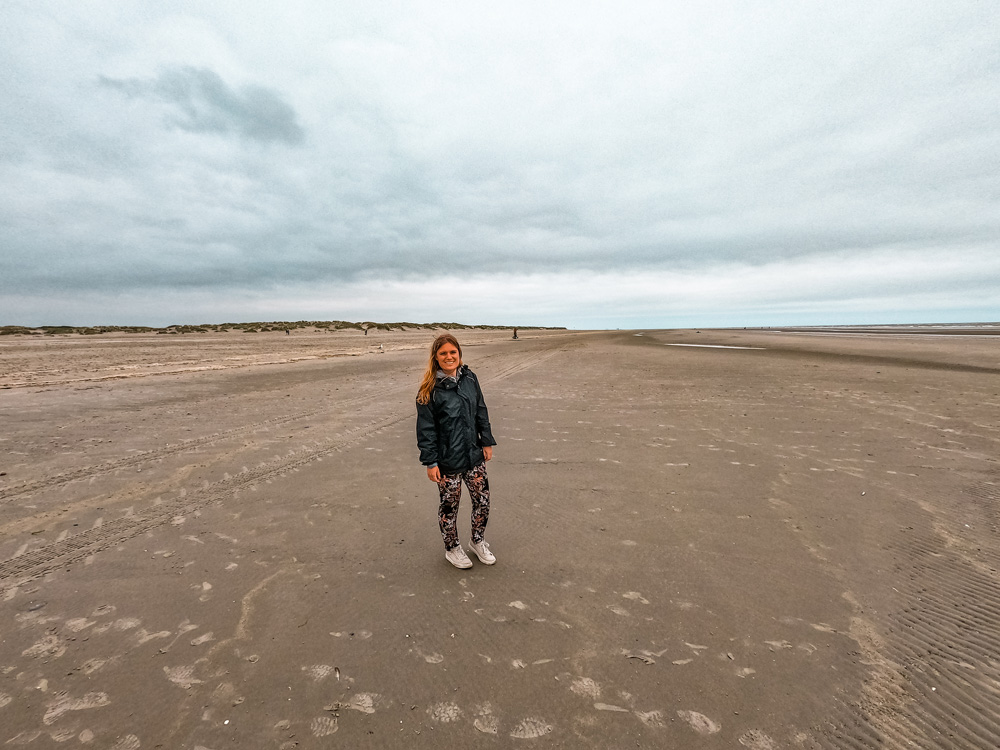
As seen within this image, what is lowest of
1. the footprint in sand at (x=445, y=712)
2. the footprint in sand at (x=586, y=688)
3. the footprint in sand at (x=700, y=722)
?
the footprint in sand at (x=445, y=712)

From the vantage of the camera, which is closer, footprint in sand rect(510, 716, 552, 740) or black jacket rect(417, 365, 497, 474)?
footprint in sand rect(510, 716, 552, 740)

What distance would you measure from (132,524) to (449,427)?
378 cm

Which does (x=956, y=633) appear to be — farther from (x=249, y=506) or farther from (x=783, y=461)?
(x=249, y=506)

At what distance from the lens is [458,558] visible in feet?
12.0

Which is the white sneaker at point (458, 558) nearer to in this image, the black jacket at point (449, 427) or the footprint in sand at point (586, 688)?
the black jacket at point (449, 427)

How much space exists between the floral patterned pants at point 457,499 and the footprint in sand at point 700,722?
1.91 m

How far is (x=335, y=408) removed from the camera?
33.6ft

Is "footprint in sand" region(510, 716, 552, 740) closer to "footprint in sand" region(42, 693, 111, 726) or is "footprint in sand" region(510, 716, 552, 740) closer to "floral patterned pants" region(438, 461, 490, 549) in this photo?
"floral patterned pants" region(438, 461, 490, 549)

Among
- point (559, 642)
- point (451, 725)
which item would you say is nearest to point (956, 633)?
point (559, 642)

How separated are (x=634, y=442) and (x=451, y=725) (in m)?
5.73

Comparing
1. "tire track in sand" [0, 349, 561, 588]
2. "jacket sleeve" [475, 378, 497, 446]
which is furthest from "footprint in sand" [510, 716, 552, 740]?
"tire track in sand" [0, 349, 561, 588]

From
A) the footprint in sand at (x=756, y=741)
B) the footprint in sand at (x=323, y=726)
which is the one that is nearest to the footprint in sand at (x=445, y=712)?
the footprint in sand at (x=323, y=726)

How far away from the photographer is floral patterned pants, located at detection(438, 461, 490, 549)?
361 centimetres

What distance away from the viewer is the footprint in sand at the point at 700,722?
7.10 feet
